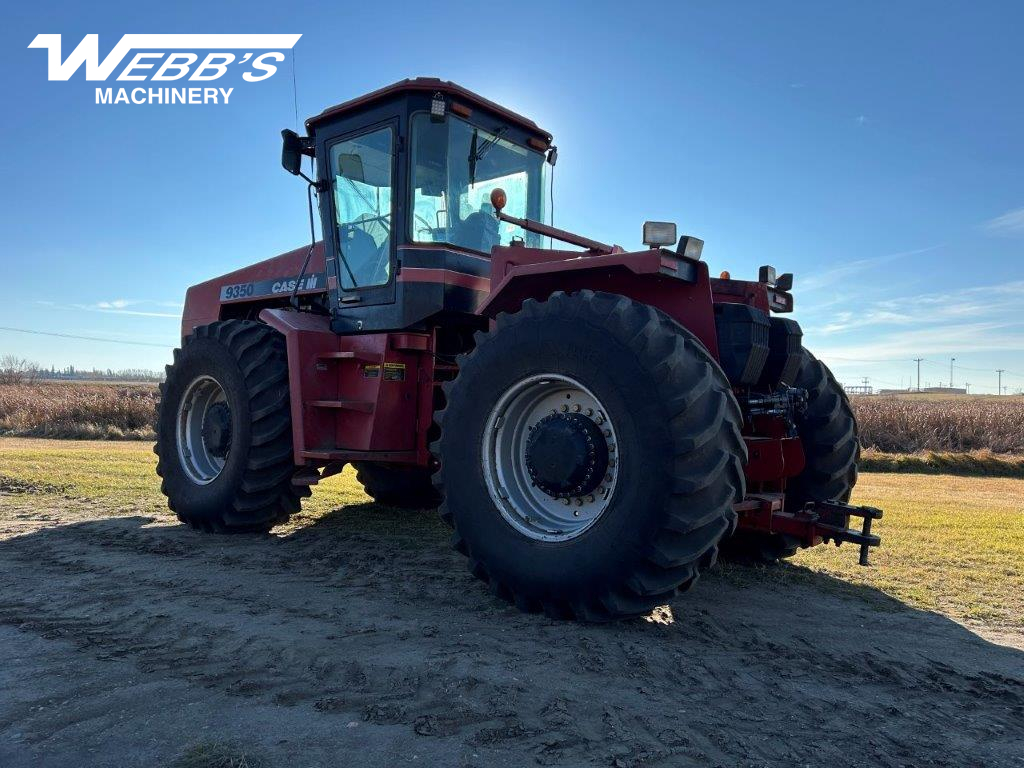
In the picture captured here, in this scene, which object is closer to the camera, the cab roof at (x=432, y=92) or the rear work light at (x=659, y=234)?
the rear work light at (x=659, y=234)

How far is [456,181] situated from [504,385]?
218 centimetres

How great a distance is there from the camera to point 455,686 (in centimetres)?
292

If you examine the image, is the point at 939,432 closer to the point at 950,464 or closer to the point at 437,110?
the point at 950,464

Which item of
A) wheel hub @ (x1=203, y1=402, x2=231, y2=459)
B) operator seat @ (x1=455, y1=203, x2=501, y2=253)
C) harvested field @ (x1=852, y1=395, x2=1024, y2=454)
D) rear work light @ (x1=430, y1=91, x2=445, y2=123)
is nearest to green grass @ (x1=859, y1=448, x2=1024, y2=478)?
harvested field @ (x1=852, y1=395, x2=1024, y2=454)

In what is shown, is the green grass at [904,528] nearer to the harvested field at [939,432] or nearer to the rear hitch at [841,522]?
the rear hitch at [841,522]

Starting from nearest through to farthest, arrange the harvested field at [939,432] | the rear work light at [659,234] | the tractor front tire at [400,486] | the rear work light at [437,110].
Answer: the rear work light at [659,234], the rear work light at [437,110], the tractor front tire at [400,486], the harvested field at [939,432]

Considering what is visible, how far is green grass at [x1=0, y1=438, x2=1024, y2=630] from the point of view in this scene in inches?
181

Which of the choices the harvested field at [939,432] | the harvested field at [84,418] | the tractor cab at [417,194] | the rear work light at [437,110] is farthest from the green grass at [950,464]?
the harvested field at [84,418]

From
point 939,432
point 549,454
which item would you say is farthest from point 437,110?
point 939,432

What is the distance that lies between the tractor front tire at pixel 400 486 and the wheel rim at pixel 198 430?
1400 mm

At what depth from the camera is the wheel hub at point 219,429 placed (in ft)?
20.2

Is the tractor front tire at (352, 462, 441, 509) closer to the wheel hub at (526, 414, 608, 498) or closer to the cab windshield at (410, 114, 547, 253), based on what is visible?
the cab windshield at (410, 114, 547, 253)

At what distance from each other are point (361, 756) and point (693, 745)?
3.51 ft

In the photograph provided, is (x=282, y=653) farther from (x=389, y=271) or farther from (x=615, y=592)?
(x=389, y=271)
